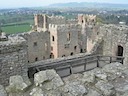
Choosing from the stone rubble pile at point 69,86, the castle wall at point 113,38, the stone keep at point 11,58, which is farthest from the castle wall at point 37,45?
the stone rubble pile at point 69,86

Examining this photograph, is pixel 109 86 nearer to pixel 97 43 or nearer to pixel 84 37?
pixel 97 43

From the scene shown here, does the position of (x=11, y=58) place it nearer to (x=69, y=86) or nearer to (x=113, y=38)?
(x=69, y=86)

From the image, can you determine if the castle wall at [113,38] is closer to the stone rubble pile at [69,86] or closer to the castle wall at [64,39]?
the stone rubble pile at [69,86]

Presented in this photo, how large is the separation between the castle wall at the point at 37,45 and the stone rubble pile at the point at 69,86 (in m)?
24.7

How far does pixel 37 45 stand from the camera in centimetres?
3122

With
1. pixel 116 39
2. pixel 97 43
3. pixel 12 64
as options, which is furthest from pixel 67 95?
pixel 97 43

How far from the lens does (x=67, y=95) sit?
402 centimetres

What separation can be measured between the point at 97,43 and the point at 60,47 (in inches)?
576

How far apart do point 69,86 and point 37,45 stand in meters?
27.3

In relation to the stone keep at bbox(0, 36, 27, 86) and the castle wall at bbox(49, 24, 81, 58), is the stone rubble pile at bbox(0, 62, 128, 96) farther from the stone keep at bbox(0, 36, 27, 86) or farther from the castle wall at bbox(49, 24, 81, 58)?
the castle wall at bbox(49, 24, 81, 58)

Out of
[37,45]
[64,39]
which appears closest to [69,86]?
[37,45]

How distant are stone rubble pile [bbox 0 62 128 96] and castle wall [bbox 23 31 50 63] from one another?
2471 cm

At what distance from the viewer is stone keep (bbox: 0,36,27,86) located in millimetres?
10648

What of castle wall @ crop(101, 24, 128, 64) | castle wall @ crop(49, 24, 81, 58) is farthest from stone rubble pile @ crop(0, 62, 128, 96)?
castle wall @ crop(49, 24, 81, 58)
